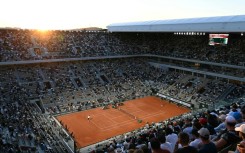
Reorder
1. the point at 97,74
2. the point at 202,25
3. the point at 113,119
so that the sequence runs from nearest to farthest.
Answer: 1. the point at 113,119
2. the point at 202,25
3. the point at 97,74

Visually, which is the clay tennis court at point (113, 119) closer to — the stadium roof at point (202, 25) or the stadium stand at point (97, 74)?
the stadium stand at point (97, 74)

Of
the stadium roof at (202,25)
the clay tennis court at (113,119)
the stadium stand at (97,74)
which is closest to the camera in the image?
the clay tennis court at (113,119)

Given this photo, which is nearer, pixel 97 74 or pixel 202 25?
→ pixel 202 25

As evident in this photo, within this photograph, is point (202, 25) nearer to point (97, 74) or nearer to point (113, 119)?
point (97, 74)

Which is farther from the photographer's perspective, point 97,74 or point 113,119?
point 97,74

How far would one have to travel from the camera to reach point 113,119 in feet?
115

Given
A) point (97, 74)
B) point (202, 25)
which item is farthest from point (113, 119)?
point (202, 25)

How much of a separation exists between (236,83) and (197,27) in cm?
1208

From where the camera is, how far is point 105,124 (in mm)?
33250

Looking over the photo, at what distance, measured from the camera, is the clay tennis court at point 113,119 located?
30.1m

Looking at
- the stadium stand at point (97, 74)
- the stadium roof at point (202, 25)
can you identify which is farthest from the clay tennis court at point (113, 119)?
the stadium roof at point (202, 25)

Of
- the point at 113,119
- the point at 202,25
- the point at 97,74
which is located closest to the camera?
the point at 113,119

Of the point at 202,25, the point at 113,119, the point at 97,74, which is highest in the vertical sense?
the point at 202,25

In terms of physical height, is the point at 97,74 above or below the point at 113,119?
above
